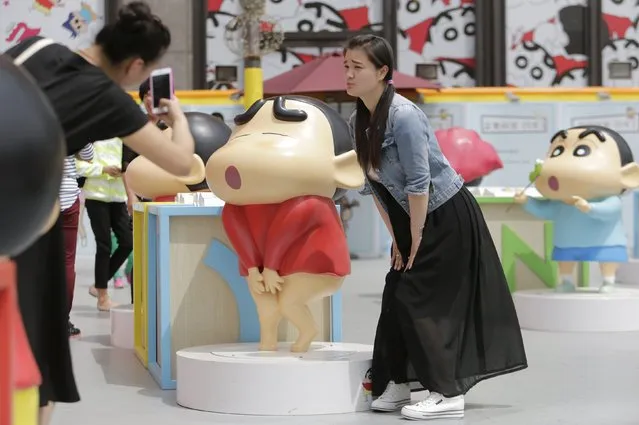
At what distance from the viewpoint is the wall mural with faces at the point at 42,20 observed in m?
12.8

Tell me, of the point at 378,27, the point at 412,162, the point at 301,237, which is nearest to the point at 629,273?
the point at 301,237

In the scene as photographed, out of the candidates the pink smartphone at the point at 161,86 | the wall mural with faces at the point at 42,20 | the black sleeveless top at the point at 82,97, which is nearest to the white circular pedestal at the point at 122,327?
the pink smartphone at the point at 161,86

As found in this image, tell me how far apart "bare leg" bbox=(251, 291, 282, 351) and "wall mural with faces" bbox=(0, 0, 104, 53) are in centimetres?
895

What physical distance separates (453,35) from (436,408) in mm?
10181

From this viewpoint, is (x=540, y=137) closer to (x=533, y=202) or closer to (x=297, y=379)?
(x=533, y=202)

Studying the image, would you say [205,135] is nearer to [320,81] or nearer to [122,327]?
[122,327]

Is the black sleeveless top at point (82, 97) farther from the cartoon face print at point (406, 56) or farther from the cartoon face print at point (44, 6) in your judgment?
the cartoon face print at point (406, 56)

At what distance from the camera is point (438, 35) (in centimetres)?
1370

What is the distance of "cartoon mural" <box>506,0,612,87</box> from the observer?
13672 millimetres

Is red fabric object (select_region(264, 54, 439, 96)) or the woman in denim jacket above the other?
red fabric object (select_region(264, 54, 439, 96))

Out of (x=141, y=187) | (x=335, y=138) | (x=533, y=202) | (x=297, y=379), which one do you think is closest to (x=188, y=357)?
(x=297, y=379)

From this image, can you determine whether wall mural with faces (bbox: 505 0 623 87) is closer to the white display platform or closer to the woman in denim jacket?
the white display platform

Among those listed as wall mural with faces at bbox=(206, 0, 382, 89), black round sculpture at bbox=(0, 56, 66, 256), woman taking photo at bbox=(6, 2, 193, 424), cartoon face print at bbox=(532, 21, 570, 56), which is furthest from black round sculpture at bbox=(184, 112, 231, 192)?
cartoon face print at bbox=(532, 21, 570, 56)

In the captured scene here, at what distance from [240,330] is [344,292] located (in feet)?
11.7
